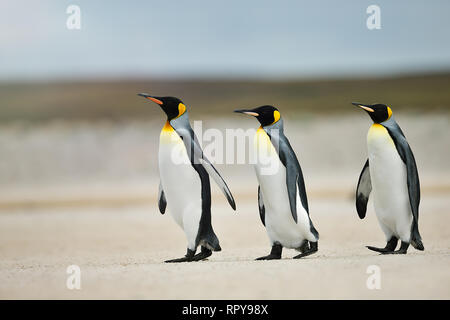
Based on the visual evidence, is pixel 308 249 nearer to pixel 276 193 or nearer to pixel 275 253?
pixel 275 253

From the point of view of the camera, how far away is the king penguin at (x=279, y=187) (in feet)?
19.7

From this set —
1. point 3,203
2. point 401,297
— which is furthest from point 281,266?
point 3,203

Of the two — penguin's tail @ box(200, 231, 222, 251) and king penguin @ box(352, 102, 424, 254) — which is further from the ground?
king penguin @ box(352, 102, 424, 254)

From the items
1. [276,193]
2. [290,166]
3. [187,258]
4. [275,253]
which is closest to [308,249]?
[275,253]

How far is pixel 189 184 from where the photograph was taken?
6.03 m

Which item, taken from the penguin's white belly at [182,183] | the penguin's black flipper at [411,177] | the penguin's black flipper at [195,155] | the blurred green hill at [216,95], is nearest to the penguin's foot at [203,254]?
the penguin's white belly at [182,183]

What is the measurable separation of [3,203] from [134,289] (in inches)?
489

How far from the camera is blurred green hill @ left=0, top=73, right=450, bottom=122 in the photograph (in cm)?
4012

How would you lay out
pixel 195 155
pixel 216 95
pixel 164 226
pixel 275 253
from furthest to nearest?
pixel 216 95 → pixel 164 226 → pixel 275 253 → pixel 195 155

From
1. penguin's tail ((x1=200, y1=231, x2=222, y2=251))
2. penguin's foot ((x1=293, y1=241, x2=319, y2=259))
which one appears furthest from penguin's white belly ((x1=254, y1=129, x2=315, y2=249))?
penguin's tail ((x1=200, y1=231, x2=222, y2=251))

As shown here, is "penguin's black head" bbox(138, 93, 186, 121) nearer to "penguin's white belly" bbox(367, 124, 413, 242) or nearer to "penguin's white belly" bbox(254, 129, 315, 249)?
"penguin's white belly" bbox(254, 129, 315, 249)

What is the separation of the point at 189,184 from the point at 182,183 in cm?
7

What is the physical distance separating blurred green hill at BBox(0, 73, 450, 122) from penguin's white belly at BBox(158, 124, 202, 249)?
99.8ft

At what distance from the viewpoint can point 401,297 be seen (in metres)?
4.65
